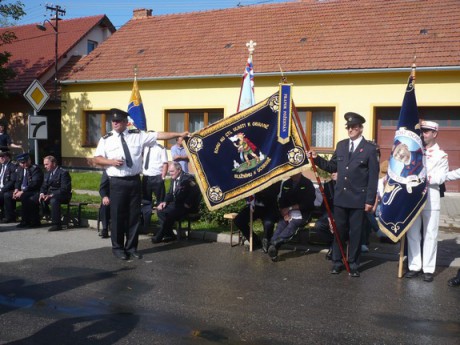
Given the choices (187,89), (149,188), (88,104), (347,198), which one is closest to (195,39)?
(187,89)

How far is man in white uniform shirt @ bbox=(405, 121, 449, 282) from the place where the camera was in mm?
6742

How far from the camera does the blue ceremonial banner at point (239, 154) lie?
25.3 feet

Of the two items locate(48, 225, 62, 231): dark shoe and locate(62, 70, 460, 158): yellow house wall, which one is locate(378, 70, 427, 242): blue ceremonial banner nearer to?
locate(48, 225, 62, 231): dark shoe

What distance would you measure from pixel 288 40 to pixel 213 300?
44.8ft

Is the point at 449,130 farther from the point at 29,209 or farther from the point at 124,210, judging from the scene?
the point at 29,209

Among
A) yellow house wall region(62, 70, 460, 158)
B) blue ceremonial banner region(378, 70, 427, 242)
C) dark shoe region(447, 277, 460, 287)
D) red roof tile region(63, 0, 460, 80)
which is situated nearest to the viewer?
dark shoe region(447, 277, 460, 287)

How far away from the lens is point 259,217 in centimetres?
842

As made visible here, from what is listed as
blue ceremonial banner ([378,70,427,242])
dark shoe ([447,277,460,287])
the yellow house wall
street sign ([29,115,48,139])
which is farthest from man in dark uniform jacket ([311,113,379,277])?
the yellow house wall

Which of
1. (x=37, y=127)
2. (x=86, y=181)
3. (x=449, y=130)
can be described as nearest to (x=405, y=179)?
(x=37, y=127)

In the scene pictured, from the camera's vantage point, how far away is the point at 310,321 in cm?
514

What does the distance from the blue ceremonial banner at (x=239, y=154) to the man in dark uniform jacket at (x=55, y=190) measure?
3597 millimetres

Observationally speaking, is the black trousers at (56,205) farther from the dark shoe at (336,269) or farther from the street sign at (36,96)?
the dark shoe at (336,269)

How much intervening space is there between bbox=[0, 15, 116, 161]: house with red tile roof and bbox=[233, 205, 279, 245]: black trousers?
51.4 ft

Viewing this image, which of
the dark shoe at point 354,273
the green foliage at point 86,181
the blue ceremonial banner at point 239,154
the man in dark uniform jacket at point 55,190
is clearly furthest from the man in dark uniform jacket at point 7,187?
the dark shoe at point 354,273
